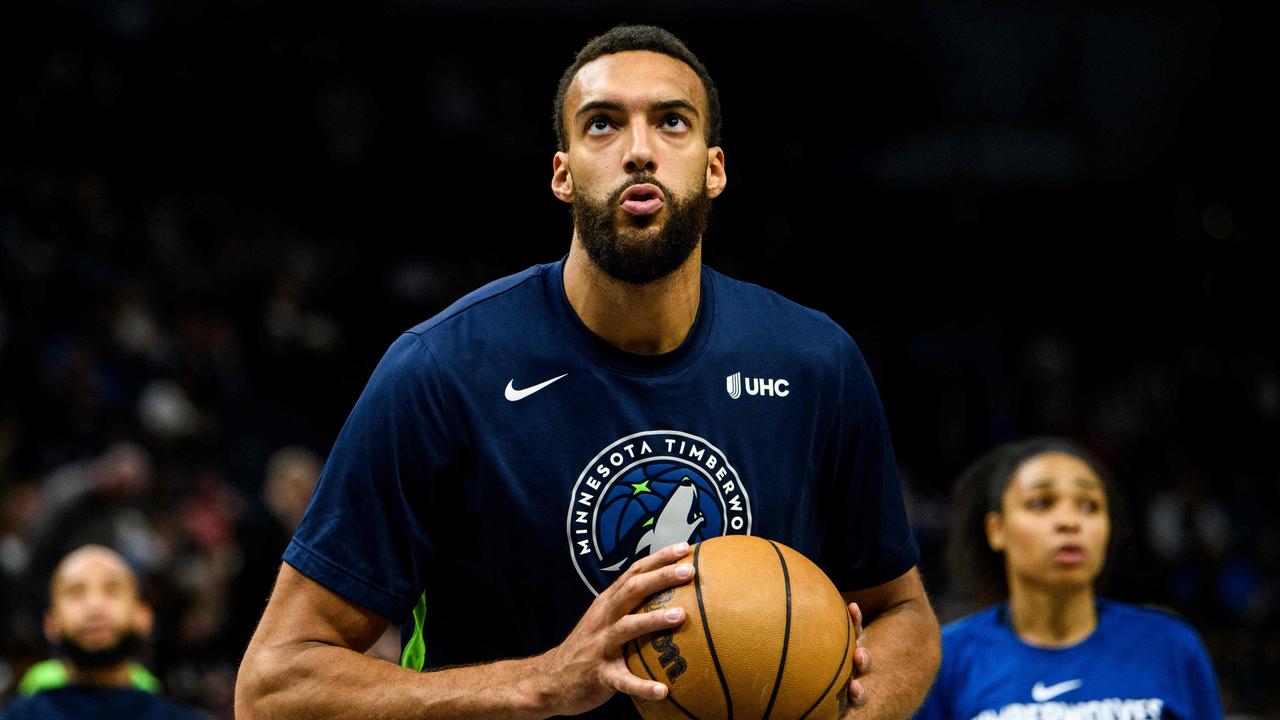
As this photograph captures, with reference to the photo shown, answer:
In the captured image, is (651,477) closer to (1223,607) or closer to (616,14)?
(1223,607)

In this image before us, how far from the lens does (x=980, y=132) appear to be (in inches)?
695

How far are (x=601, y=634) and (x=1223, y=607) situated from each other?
11.5 metres

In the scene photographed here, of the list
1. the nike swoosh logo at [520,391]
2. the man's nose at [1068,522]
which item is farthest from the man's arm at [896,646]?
the man's nose at [1068,522]

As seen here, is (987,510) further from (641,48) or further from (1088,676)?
(641,48)

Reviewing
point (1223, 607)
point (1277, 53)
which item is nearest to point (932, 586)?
point (1223, 607)

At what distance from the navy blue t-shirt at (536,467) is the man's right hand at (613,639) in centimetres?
34

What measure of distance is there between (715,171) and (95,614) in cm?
346

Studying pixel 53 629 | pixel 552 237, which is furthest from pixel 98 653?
pixel 552 237

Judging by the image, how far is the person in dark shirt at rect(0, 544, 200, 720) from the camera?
5395mm

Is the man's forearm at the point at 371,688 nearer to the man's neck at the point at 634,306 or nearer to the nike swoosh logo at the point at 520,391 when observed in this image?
the nike swoosh logo at the point at 520,391

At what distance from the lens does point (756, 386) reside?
316 cm

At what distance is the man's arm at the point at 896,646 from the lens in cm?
300

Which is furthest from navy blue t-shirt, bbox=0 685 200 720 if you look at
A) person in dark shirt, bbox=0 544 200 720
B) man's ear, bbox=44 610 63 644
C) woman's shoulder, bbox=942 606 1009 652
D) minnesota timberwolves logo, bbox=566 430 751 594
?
minnesota timberwolves logo, bbox=566 430 751 594

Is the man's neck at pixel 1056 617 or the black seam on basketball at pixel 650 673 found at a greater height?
the black seam on basketball at pixel 650 673
